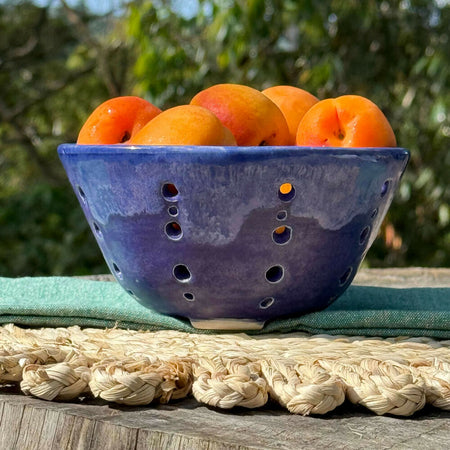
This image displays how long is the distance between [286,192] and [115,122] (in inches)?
9.0

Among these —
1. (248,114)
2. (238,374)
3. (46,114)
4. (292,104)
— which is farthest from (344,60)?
(46,114)

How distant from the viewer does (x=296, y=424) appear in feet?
2.21

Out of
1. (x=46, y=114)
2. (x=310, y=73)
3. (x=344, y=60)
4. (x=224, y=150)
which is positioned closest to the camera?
(x=224, y=150)

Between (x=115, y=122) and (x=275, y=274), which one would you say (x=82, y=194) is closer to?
(x=115, y=122)

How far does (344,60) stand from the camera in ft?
10.7

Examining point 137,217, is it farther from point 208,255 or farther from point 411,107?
point 411,107

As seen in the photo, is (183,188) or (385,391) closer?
(385,391)

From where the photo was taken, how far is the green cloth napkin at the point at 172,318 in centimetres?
98

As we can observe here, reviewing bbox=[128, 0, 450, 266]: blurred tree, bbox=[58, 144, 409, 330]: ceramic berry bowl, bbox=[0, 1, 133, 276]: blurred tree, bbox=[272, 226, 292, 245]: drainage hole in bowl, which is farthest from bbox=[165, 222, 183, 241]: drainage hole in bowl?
bbox=[0, 1, 133, 276]: blurred tree

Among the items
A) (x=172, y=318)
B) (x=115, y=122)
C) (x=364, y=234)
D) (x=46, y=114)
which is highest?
(x=115, y=122)

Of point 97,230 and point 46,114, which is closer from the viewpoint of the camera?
point 97,230

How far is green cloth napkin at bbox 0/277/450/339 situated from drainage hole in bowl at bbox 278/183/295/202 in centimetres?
17

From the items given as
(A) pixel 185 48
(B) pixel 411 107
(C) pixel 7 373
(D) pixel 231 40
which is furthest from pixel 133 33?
(C) pixel 7 373

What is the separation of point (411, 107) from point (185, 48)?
0.95 m
